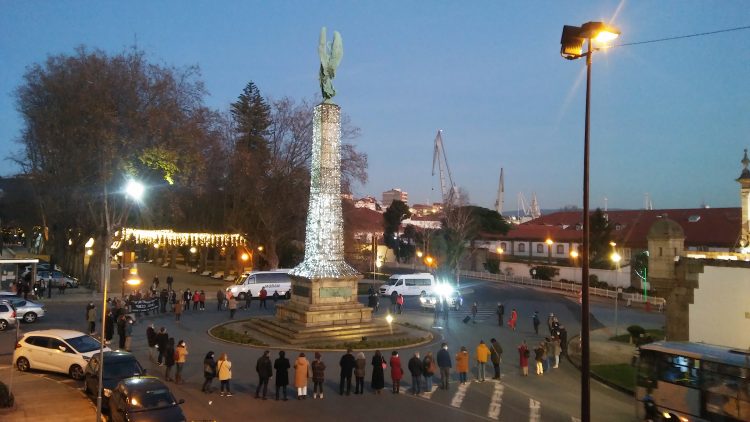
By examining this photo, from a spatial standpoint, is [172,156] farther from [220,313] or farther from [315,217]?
[315,217]

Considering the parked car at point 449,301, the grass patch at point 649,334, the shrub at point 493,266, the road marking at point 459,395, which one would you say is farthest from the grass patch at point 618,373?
the shrub at point 493,266

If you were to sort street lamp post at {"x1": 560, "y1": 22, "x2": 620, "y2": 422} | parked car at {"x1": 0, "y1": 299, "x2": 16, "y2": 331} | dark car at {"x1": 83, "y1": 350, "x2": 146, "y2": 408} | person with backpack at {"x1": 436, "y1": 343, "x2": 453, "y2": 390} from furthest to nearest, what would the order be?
parked car at {"x1": 0, "y1": 299, "x2": 16, "y2": 331} < person with backpack at {"x1": 436, "y1": 343, "x2": 453, "y2": 390} < dark car at {"x1": 83, "y1": 350, "x2": 146, "y2": 408} < street lamp post at {"x1": 560, "y1": 22, "x2": 620, "y2": 422}

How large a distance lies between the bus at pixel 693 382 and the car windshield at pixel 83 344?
14.5 meters

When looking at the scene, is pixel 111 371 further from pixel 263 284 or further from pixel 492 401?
pixel 263 284

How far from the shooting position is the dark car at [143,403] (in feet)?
36.3

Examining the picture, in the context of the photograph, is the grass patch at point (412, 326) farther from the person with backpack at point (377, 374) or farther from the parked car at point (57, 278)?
the parked car at point (57, 278)

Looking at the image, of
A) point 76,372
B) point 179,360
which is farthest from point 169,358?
point 76,372

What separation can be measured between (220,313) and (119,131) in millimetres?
12227

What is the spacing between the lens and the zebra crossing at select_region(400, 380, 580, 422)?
1371 centimetres

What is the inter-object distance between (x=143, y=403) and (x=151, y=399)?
17 cm

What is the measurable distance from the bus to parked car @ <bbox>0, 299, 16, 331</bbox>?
22.9m

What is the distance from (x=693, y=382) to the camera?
1312 cm

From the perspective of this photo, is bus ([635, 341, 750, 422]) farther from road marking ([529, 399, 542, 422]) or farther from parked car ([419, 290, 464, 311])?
parked car ([419, 290, 464, 311])

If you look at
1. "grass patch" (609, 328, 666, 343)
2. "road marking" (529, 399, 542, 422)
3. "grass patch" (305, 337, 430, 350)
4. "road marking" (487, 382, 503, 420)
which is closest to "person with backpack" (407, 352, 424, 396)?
"road marking" (487, 382, 503, 420)
